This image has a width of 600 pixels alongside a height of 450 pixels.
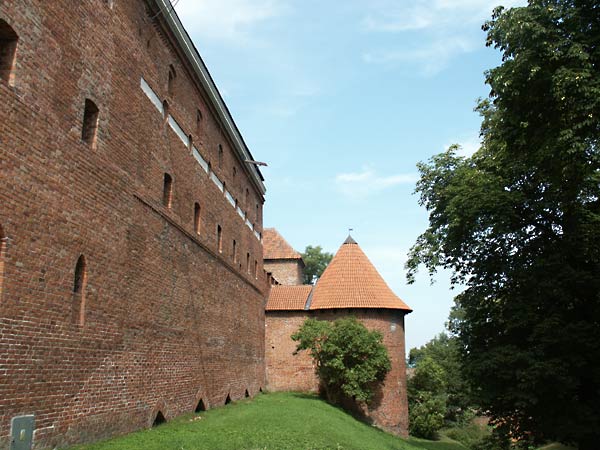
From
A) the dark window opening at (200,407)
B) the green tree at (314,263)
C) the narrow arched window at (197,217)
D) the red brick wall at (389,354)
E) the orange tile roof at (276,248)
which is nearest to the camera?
the dark window opening at (200,407)

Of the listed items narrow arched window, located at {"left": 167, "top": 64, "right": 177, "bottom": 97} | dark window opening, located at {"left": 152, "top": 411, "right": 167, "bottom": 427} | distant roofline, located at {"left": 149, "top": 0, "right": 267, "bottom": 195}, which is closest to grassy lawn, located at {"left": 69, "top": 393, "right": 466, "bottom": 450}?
dark window opening, located at {"left": 152, "top": 411, "right": 167, "bottom": 427}

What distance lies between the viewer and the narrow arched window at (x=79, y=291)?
870 cm

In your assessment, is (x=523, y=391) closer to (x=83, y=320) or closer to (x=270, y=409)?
(x=270, y=409)

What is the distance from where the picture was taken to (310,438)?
1178cm

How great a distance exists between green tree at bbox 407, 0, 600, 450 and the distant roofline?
7.58 metres

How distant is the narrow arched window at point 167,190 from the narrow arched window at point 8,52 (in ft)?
20.1

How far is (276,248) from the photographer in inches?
1519

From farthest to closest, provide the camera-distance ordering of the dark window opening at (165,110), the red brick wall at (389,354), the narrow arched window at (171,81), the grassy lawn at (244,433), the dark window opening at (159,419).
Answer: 1. the red brick wall at (389,354)
2. the narrow arched window at (171,81)
3. the dark window opening at (165,110)
4. the dark window opening at (159,419)
5. the grassy lawn at (244,433)

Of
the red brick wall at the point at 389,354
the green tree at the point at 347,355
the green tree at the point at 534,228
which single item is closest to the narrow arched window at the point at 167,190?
the green tree at the point at 534,228

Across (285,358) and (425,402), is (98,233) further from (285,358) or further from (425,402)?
(425,402)

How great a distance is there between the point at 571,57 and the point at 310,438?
9.43m

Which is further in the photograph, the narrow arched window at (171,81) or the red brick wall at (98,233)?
the narrow arched window at (171,81)

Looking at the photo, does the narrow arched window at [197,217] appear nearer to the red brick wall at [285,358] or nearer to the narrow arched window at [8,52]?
the narrow arched window at [8,52]

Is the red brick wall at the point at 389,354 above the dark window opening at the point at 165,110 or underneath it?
underneath
